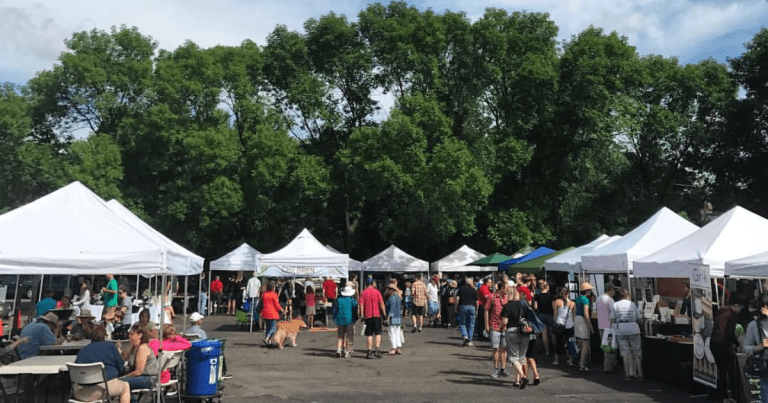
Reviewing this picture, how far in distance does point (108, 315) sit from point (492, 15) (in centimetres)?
2675

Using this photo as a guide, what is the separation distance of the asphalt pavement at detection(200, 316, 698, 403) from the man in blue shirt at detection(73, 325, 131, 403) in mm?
2490

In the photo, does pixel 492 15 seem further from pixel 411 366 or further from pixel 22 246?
pixel 22 246

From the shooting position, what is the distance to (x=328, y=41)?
120 feet

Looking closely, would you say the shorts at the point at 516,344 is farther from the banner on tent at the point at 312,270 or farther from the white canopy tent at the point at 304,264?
the banner on tent at the point at 312,270

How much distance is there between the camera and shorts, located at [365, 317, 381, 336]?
1552cm

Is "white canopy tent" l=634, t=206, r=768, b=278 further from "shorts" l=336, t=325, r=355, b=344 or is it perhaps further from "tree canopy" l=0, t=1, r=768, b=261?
"tree canopy" l=0, t=1, r=768, b=261

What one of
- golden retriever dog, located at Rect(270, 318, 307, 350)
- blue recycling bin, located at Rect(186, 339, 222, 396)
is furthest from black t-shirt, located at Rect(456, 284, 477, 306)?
blue recycling bin, located at Rect(186, 339, 222, 396)

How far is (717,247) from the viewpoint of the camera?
10922mm

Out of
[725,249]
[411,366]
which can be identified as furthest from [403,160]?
[725,249]

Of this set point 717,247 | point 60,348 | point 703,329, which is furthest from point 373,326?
point 717,247

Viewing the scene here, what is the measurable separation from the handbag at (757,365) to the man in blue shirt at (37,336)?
10186 millimetres

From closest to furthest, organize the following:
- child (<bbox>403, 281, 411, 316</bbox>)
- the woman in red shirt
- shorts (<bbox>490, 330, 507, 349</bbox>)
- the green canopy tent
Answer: shorts (<bbox>490, 330, 507, 349</bbox>) < the woman in red shirt < the green canopy tent < child (<bbox>403, 281, 411, 316</bbox>)

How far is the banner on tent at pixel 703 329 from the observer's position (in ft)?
33.1

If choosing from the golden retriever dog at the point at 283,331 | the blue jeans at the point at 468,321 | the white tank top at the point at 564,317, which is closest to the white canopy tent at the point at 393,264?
the blue jeans at the point at 468,321
